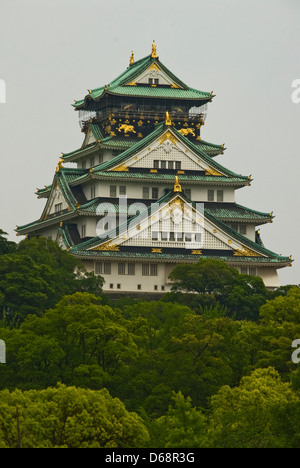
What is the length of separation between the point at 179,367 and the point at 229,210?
39044 millimetres

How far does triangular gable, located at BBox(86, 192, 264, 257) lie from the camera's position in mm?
106375

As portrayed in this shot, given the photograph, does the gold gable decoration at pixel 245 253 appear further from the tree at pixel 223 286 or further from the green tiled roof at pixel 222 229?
the tree at pixel 223 286

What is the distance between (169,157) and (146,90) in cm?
741

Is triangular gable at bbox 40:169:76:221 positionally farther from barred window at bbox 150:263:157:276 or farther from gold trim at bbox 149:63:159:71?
gold trim at bbox 149:63:159:71

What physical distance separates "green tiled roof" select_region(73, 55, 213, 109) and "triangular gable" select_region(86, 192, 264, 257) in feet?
41.8

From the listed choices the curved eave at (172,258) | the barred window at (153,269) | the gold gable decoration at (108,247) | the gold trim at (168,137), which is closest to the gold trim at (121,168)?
the gold trim at (168,137)

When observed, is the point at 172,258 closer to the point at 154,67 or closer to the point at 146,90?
the point at 146,90

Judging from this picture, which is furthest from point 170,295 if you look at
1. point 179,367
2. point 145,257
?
point 179,367

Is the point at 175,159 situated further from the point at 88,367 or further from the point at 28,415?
the point at 28,415

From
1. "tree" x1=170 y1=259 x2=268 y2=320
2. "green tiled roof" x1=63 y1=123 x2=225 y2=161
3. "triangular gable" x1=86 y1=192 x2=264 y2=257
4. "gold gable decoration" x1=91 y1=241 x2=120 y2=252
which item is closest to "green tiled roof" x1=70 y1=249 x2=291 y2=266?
"gold gable decoration" x1=91 y1=241 x2=120 y2=252

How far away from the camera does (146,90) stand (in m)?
119
